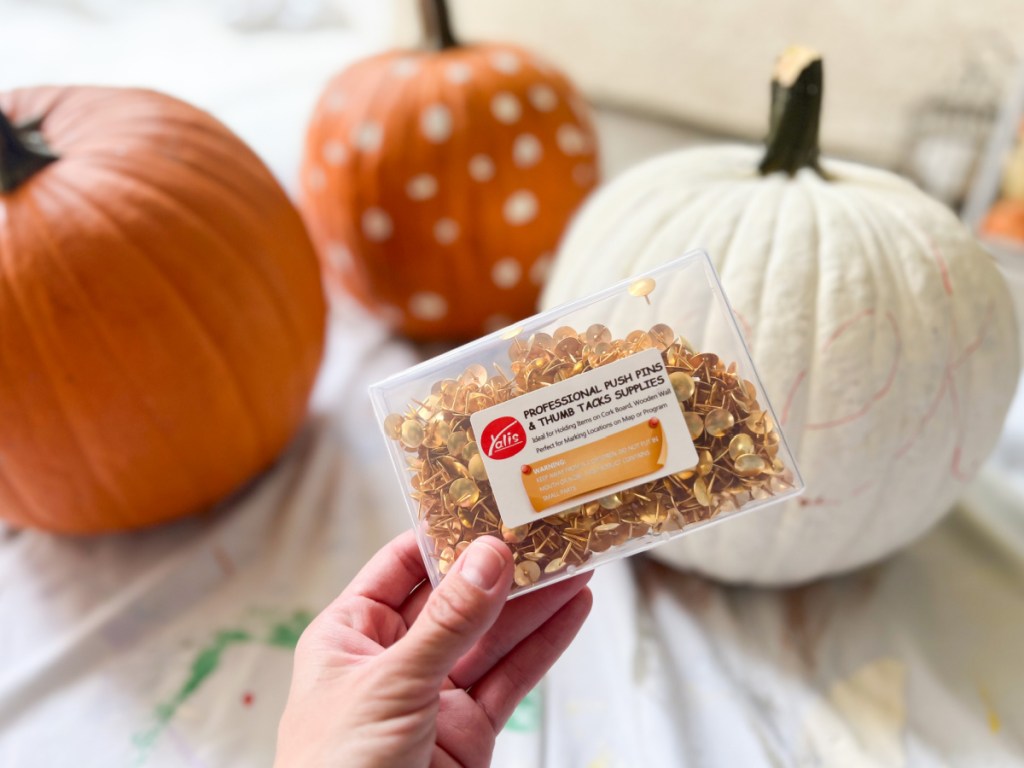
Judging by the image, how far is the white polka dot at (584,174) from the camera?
91cm

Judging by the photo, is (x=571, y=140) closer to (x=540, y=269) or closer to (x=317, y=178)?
(x=540, y=269)

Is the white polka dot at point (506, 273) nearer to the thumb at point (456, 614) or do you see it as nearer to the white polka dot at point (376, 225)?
the white polka dot at point (376, 225)

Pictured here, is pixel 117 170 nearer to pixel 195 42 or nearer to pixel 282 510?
pixel 282 510

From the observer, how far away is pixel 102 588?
0.71 m

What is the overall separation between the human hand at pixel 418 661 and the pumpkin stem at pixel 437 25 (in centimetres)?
65

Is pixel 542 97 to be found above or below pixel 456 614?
above

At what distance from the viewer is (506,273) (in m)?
0.91

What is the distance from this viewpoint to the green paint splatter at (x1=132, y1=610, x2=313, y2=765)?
599 millimetres

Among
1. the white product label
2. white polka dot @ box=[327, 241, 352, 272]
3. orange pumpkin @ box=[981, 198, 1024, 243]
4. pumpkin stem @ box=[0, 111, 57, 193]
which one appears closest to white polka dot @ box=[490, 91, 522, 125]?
A: white polka dot @ box=[327, 241, 352, 272]

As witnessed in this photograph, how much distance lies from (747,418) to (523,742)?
33cm

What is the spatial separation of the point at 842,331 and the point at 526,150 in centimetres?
45

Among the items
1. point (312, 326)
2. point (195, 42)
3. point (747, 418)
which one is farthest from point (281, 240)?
point (195, 42)

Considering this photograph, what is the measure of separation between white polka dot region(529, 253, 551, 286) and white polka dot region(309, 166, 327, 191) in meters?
0.26

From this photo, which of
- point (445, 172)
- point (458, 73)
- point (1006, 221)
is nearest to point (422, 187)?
point (445, 172)
